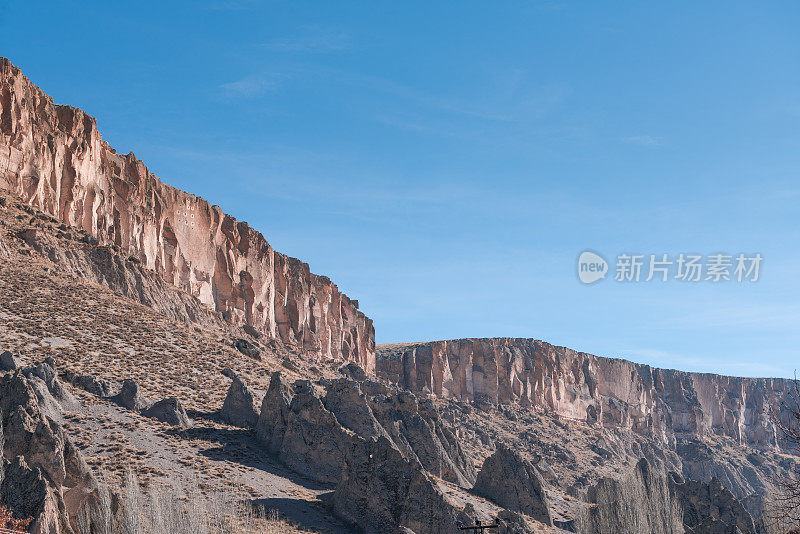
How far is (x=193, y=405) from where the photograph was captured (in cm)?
5322

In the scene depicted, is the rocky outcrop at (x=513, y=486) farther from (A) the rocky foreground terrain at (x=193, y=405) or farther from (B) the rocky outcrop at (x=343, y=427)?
(B) the rocky outcrop at (x=343, y=427)

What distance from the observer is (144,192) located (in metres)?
88.4

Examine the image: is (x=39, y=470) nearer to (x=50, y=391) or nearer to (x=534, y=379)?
(x=50, y=391)

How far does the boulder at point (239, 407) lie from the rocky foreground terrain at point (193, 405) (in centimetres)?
14

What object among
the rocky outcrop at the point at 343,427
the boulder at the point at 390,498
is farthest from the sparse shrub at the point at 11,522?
the rocky outcrop at the point at 343,427

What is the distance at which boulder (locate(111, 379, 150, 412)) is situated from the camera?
47281mm

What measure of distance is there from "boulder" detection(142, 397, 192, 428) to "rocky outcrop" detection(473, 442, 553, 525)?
22.5m

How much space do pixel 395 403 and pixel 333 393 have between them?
7620mm

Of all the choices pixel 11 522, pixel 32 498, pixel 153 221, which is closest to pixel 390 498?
pixel 32 498

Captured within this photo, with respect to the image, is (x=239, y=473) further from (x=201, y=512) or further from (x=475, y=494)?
(x=475, y=494)

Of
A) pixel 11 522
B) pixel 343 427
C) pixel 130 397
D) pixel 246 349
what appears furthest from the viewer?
pixel 246 349

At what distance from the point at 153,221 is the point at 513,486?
51245 millimetres

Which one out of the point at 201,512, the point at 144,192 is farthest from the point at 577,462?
the point at 201,512

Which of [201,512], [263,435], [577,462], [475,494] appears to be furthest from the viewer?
[577,462]
